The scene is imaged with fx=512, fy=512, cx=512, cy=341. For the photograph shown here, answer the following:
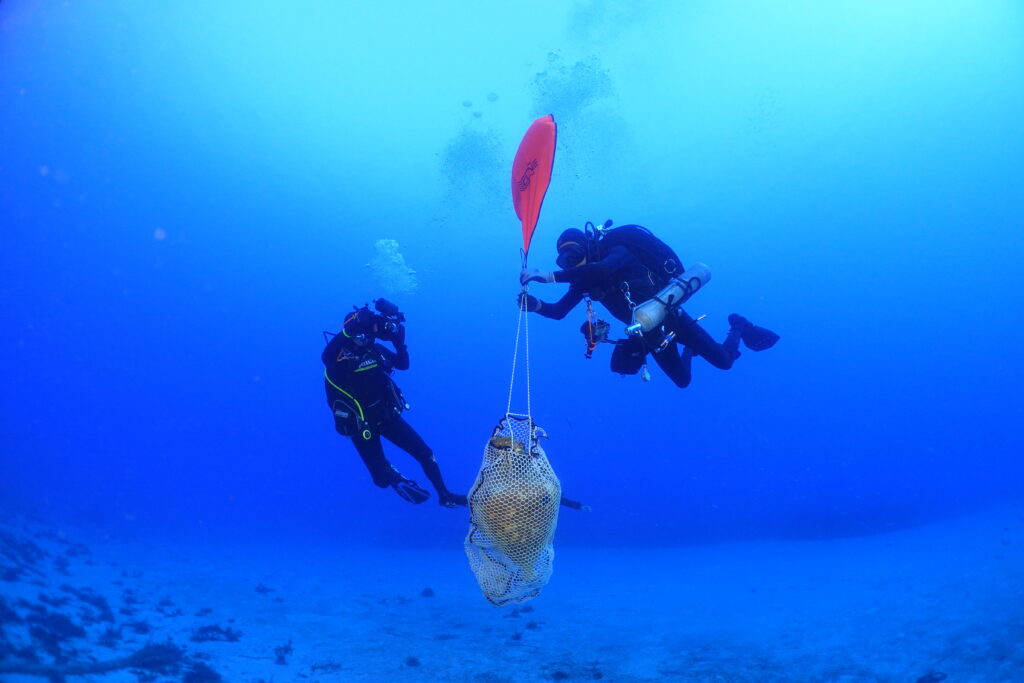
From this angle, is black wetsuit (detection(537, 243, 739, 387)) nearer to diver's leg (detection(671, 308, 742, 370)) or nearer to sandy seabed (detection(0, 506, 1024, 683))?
diver's leg (detection(671, 308, 742, 370))

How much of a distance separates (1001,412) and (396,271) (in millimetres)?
57122

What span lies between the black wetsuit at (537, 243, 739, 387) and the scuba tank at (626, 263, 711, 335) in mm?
289

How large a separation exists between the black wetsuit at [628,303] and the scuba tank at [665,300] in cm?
29

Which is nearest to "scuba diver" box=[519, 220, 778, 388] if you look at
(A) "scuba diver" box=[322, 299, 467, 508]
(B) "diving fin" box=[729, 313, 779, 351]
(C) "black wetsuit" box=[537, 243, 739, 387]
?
(C) "black wetsuit" box=[537, 243, 739, 387]

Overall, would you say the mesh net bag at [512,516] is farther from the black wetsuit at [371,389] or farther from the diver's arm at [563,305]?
the black wetsuit at [371,389]

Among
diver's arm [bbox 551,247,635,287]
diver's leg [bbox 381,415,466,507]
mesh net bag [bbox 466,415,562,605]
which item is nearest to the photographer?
mesh net bag [bbox 466,415,562,605]

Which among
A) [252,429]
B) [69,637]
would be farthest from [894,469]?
[252,429]

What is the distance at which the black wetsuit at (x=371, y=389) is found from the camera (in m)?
6.37

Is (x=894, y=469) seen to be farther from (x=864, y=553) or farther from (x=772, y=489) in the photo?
(x=864, y=553)

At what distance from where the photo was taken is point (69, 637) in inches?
380

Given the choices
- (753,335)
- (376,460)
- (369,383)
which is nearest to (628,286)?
(753,335)

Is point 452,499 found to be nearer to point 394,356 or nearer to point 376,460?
point 376,460

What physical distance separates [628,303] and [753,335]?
8.90 feet

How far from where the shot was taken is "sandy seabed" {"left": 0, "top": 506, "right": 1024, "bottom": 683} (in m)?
8.48
